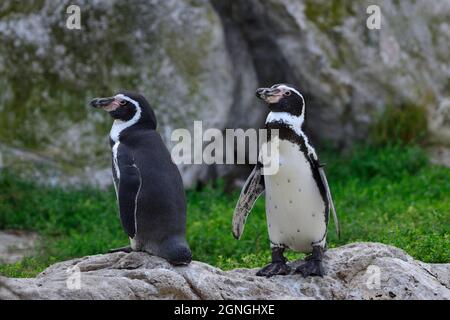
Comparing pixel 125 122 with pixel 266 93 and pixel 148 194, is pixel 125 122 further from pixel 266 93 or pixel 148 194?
pixel 266 93

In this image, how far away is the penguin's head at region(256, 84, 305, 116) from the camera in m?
6.04

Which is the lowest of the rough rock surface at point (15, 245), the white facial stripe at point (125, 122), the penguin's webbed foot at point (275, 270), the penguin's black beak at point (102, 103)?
the rough rock surface at point (15, 245)

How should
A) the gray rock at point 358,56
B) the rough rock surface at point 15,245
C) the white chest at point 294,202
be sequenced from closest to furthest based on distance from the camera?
the white chest at point 294,202, the rough rock surface at point 15,245, the gray rock at point 358,56

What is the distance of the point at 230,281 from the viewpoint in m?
5.81

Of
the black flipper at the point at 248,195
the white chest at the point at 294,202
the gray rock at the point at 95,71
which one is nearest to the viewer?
the white chest at the point at 294,202

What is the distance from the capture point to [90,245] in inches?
355

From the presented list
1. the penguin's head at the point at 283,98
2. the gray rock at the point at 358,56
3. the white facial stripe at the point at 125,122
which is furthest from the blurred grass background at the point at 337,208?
the penguin's head at the point at 283,98

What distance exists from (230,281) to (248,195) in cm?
81

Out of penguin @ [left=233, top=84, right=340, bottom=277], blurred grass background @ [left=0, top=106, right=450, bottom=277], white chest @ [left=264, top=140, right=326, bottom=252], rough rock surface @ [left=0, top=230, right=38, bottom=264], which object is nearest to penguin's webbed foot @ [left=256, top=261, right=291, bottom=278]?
penguin @ [left=233, top=84, right=340, bottom=277]

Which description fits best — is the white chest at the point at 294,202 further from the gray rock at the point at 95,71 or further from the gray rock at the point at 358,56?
the gray rock at the point at 358,56

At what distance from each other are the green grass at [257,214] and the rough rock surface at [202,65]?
0.45 meters

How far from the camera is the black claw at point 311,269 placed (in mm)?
6043

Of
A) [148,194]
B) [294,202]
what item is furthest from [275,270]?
[148,194]

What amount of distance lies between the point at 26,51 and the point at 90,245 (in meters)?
2.81
